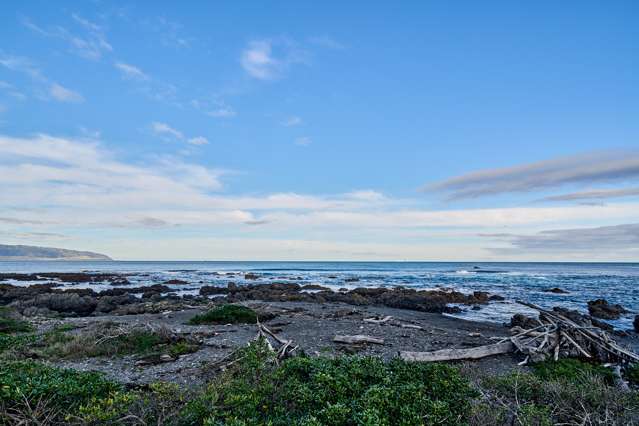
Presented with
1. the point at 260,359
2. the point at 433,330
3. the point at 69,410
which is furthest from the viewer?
the point at 433,330

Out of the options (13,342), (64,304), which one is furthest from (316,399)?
(64,304)

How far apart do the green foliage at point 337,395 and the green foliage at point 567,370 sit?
383cm

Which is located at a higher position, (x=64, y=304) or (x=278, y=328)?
→ (x=278, y=328)

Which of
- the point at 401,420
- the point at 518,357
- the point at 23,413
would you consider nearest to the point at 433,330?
the point at 518,357

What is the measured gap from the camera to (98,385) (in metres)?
5.26

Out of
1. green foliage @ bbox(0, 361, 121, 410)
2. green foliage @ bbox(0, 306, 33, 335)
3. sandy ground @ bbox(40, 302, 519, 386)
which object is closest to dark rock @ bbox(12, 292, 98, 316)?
sandy ground @ bbox(40, 302, 519, 386)

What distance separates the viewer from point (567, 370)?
27.2 feet

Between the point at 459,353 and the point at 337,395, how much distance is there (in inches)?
236

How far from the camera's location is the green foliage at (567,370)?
26.4 feet

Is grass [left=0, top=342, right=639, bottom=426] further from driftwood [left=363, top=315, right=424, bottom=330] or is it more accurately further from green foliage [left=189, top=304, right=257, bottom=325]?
green foliage [left=189, top=304, right=257, bottom=325]

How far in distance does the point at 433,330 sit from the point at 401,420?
35.1 feet

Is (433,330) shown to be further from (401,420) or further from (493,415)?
(401,420)

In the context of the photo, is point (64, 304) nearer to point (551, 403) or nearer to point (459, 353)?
point (459, 353)

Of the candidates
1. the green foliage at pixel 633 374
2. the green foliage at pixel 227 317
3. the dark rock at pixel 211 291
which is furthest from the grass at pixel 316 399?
the dark rock at pixel 211 291
